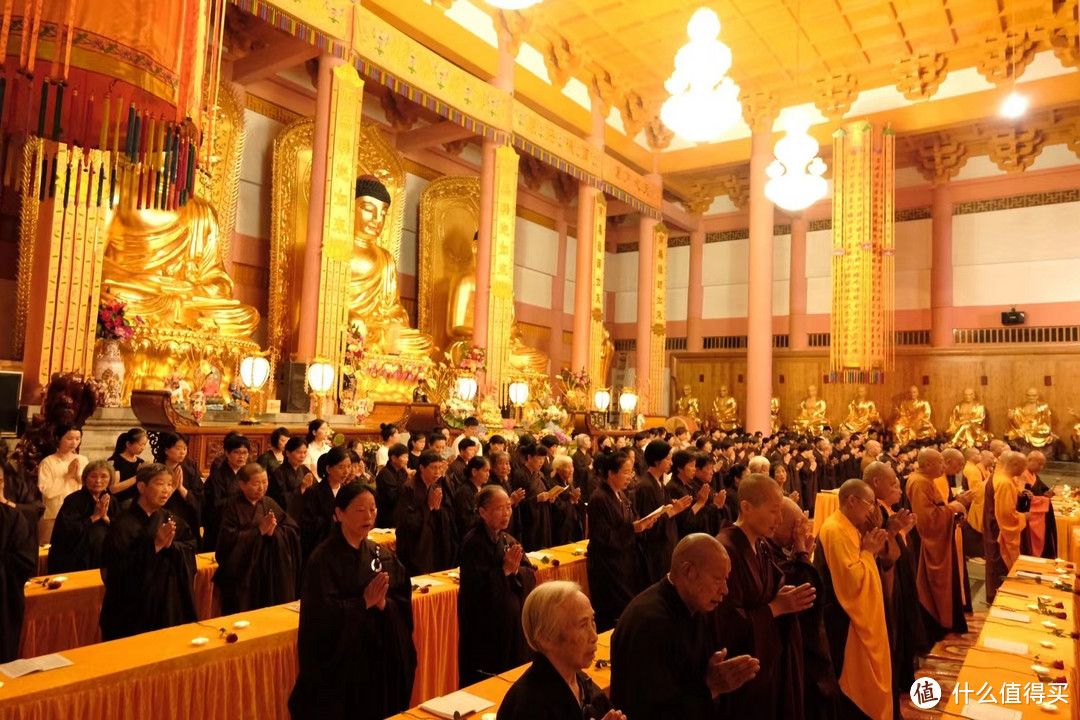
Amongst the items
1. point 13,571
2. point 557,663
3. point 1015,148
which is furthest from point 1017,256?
point 13,571

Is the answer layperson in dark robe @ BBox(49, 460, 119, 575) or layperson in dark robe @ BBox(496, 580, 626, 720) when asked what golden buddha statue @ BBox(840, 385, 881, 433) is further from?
layperson in dark robe @ BBox(496, 580, 626, 720)

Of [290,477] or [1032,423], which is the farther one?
[1032,423]

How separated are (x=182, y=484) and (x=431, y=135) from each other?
10066 millimetres

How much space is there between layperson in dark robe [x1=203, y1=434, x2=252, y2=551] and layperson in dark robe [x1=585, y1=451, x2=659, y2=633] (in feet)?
7.20

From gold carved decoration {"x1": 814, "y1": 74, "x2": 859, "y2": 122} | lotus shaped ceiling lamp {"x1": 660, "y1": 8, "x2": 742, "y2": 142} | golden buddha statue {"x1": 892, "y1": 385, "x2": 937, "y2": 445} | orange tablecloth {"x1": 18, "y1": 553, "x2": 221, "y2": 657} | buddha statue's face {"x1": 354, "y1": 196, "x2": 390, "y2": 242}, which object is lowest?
orange tablecloth {"x1": 18, "y1": 553, "x2": 221, "y2": 657}

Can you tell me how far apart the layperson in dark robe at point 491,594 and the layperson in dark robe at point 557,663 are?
1302mm

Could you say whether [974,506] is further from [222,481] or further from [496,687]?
[222,481]

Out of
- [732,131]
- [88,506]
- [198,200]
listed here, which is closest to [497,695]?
[88,506]

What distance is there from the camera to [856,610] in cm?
317

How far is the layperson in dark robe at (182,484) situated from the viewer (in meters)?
4.10

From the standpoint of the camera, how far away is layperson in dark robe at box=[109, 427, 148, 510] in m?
4.15

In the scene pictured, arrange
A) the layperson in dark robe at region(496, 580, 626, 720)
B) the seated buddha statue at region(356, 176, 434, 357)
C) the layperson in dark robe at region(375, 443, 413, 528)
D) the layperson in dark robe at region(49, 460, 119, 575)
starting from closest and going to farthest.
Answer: the layperson in dark robe at region(496, 580, 626, 720), the layperson in dark robe at region(49, 460, 119, 575), the layperson in dark robe at region(375, 443, 413, 528), the seated buddha statue at region(356, 176, 434, 357)

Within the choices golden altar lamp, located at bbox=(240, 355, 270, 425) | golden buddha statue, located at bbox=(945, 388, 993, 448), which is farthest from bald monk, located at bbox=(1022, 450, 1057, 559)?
golden buddha statue, located at bbox=(945, 388, 993, 448)

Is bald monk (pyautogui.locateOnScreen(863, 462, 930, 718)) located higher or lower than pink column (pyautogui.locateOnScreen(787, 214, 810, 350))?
lower
